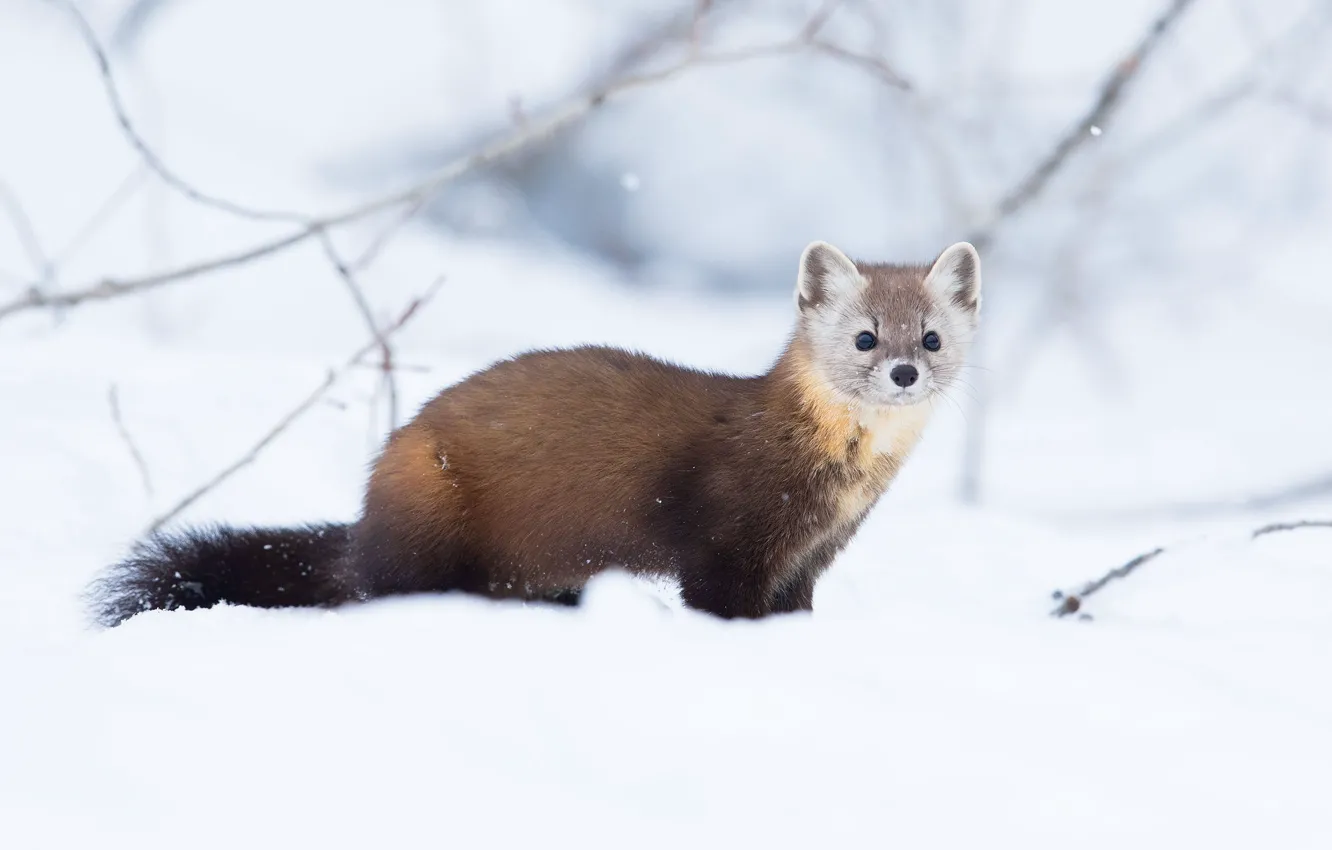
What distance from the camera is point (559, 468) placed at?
3611 millimetres

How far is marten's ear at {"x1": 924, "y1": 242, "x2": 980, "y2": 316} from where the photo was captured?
368cm

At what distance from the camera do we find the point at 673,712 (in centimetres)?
243

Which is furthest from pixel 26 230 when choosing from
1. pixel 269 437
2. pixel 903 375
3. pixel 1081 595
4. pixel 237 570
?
pixel 1081 595

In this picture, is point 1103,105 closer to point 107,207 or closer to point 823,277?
point 823,277

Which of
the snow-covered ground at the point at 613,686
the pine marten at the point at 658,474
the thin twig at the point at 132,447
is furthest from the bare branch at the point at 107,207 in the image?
the pine marten at the point at 658,474

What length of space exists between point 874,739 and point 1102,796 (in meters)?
0.39

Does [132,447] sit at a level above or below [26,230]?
below

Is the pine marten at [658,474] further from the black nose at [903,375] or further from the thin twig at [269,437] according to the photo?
the thin twig at [269,437]

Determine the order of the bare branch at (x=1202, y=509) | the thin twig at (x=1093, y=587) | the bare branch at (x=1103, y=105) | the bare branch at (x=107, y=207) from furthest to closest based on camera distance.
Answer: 1. the bare branch at (x=1202, y=509)
2. the bare branch at (x=107, y=207)
3. the bare branch at (x=1103, y=105)
4. the thin twig at (x=1093, y=587)

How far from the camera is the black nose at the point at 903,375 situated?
342 cm

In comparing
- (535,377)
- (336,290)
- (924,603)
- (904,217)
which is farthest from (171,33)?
(924,603)

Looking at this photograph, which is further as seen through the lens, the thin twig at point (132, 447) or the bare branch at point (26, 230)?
the bare branch at point (26, 230)

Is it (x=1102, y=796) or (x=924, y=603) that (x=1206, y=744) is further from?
(x=924, y=603)

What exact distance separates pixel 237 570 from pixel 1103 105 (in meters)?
3.44
